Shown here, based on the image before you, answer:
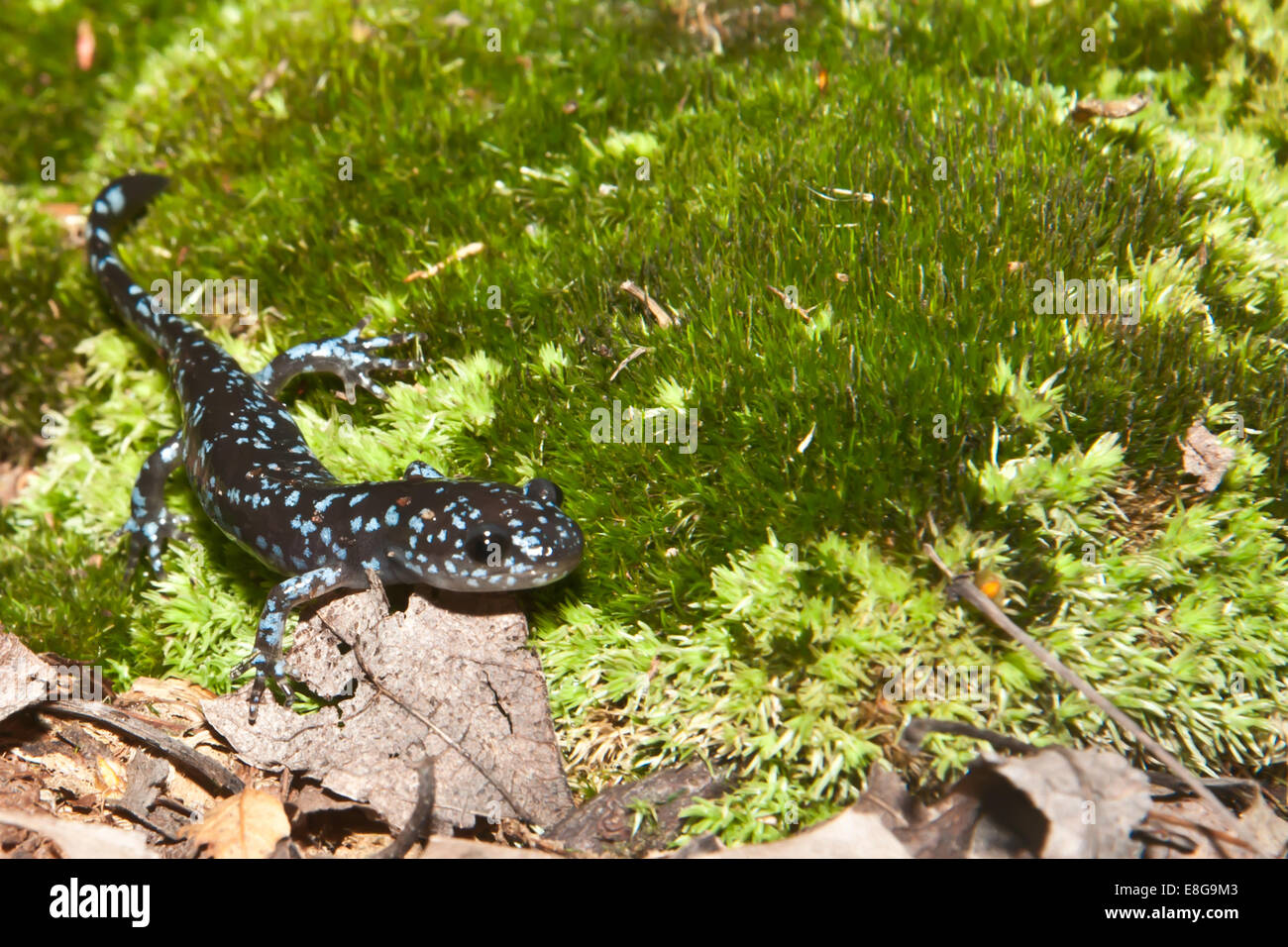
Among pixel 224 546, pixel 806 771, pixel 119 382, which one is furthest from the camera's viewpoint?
pixel 119 382

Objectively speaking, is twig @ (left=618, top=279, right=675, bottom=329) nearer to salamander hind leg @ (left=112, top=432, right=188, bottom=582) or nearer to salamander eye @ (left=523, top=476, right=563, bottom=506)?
salamander eye @ (left=523, top=476, right=563, bottom=506)

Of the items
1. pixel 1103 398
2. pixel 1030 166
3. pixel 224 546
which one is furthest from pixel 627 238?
pixel 224 546

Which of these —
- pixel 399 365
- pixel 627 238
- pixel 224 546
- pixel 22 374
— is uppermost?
pixel 627 238

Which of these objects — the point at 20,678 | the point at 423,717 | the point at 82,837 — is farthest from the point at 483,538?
the point at 20,678

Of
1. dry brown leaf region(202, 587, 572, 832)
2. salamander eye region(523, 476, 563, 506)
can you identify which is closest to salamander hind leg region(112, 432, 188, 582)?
dry brown leaf region(202, 587, 572, 832)

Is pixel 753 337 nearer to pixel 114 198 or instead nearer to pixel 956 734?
pixel 956 734
